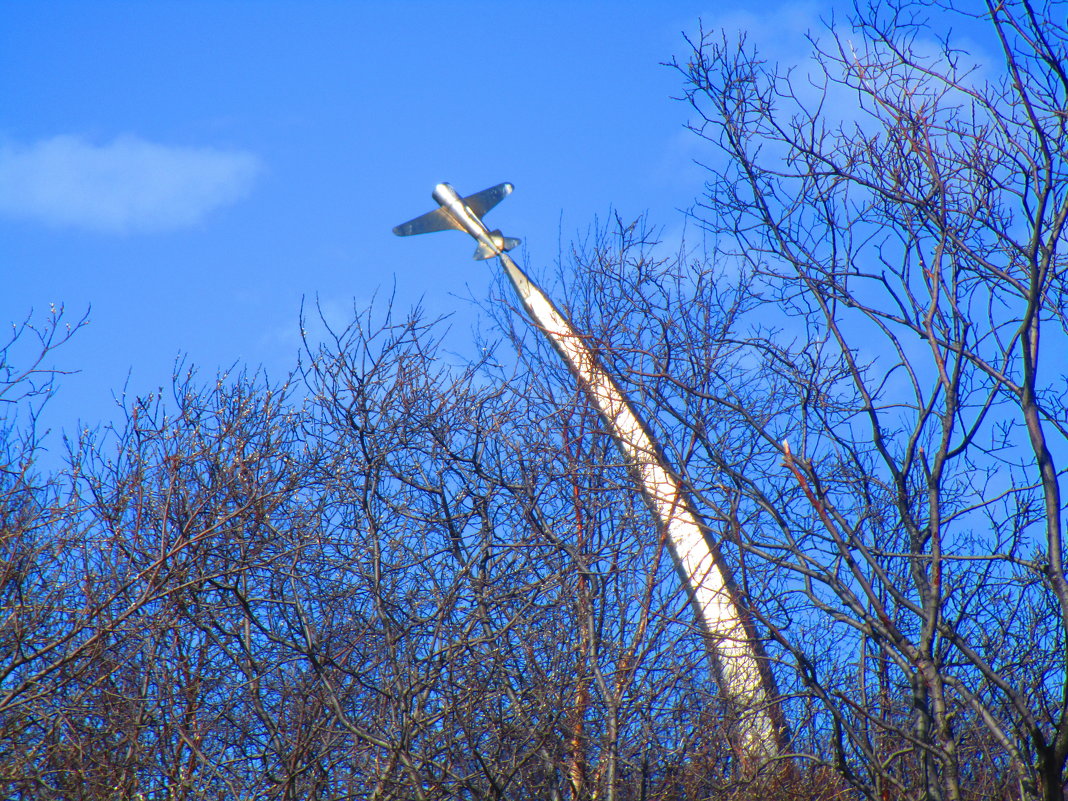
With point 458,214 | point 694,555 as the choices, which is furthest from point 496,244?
point 694,555

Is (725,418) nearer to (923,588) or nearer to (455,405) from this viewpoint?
(455,405)

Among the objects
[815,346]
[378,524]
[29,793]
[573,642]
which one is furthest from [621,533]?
[29,793]

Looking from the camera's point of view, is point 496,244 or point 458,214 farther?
point 458,214

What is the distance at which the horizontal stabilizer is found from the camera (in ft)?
Answer: 55.4

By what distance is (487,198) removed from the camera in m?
19.0

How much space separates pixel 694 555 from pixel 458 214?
32.8 ft

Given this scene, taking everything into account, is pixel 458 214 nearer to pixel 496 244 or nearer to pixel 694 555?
pixel 496 244

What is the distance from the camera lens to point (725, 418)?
1033 cm

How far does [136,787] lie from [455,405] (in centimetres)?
363

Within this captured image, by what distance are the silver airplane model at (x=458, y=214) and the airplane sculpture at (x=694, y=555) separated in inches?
73.0

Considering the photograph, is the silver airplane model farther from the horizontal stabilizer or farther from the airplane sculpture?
the airplane sculpture

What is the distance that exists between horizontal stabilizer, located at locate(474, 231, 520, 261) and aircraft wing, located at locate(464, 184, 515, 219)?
1.68 meters

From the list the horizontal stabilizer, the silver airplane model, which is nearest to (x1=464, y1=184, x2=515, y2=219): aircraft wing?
the silver airplane model

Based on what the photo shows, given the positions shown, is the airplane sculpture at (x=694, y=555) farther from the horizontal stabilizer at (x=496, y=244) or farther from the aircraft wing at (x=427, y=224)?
the aircraft wing at (x=427, y=224)
